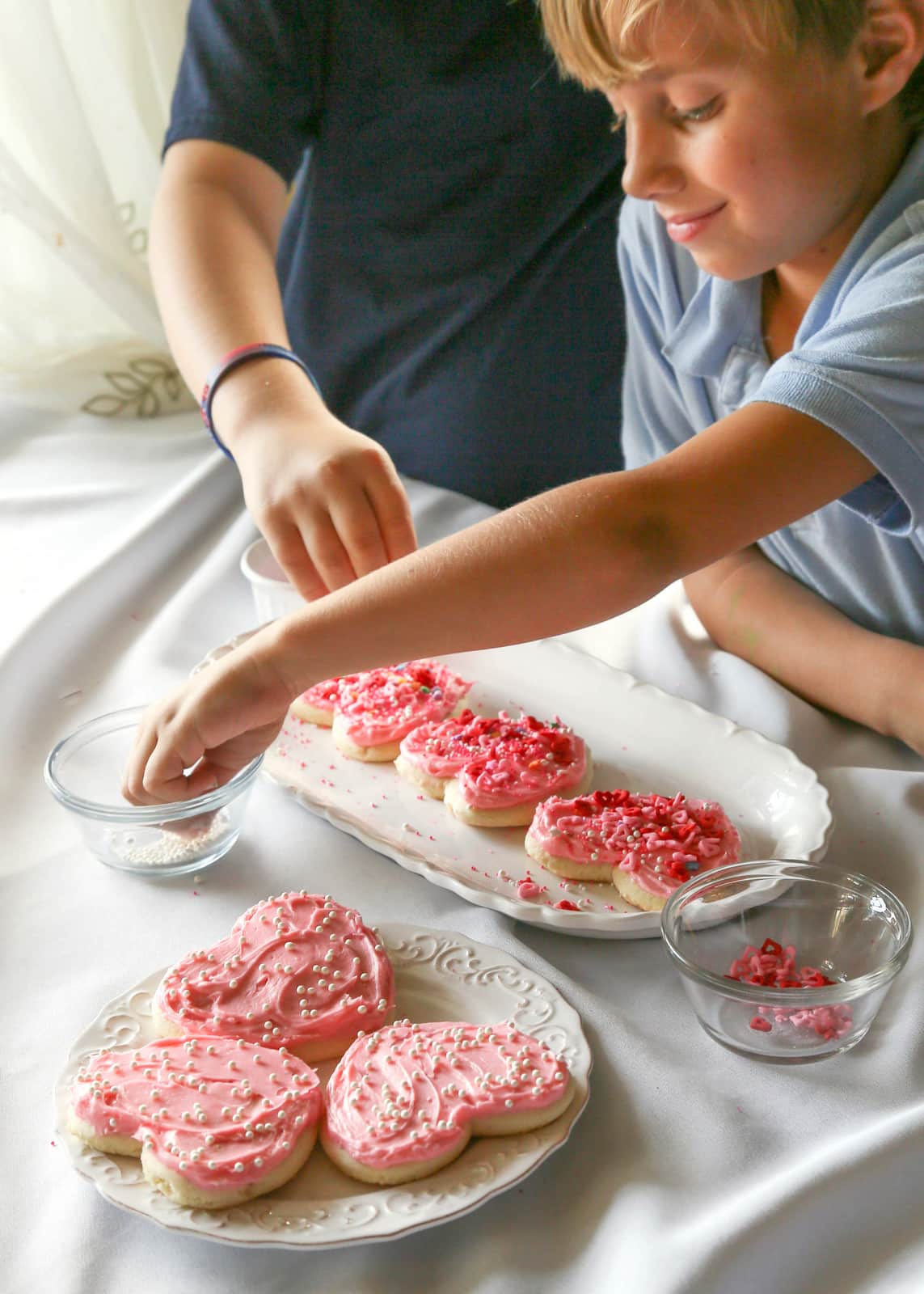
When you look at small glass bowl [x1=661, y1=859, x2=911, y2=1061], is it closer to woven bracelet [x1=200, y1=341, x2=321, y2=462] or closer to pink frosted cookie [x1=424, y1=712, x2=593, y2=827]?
pink frosted cookie [x1=424, y1=712, x2=593, y2=827]

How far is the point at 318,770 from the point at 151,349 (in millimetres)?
1139

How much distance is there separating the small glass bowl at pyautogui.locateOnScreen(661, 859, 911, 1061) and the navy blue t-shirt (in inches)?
36.1

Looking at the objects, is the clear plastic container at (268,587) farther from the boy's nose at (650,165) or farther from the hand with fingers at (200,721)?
the boy's nose at (650,165)

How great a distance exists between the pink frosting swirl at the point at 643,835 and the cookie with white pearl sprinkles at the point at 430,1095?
0.19 meters

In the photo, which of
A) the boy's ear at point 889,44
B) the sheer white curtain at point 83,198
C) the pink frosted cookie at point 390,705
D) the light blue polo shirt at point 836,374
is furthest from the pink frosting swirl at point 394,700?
the sheer white curtain at point 83,198

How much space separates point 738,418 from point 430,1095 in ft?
1.63

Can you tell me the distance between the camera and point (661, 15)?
866mm

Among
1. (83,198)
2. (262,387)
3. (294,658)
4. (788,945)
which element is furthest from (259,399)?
(83,198)

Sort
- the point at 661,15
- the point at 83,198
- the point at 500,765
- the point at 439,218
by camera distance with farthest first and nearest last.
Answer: the point at 83,198 → the point at 439,218 → the point at 500,765 → the point at 661,15

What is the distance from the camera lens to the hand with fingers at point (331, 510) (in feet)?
3.40

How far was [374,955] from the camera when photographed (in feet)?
2.54

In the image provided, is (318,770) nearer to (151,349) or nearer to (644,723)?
(644,723)

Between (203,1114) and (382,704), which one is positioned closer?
(203,1114)

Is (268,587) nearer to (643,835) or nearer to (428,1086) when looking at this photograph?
(643,835)
